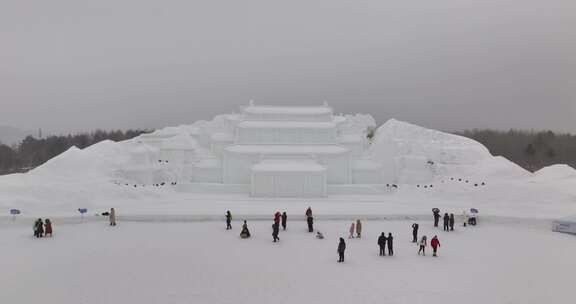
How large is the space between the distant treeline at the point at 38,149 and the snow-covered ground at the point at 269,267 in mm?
63522

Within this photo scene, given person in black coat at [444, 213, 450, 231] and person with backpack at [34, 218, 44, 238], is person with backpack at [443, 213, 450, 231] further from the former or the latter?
person with backpack at [34, 218, 44, 238]

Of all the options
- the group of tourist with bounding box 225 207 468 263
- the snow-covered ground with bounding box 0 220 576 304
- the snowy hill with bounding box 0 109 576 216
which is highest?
the snowy hill with bounding box 0 109 576 216

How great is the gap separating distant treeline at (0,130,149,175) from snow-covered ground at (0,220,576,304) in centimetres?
6352

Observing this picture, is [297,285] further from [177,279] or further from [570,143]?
[570,143]

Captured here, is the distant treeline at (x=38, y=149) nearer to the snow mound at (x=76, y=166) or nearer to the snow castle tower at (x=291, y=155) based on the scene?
the snow mound at (x=76, y=166)

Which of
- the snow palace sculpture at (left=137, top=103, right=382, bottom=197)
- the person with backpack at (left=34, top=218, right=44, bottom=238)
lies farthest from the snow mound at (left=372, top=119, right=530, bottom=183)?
the person with backpack at (left=34, top=218, right=44, bottom=238)

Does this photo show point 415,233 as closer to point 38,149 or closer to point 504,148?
point 504,148

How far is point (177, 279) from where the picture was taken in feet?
54.6

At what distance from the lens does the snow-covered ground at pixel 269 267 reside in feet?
50.3

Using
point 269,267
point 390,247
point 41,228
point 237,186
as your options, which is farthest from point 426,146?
point 41,228

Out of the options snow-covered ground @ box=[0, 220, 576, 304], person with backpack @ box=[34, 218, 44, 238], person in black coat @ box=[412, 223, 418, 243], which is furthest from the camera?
person with backpack @ box=[34, 218, 44, 238]

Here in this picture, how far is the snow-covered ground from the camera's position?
1532 cm

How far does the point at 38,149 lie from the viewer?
96.3 metres

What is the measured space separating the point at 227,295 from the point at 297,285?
104 inches
